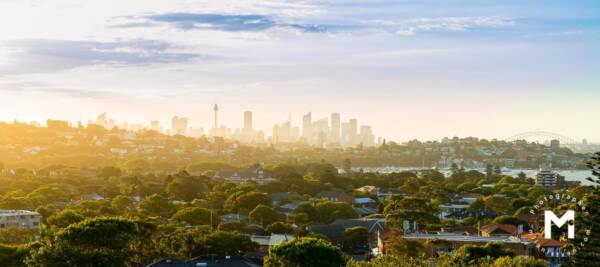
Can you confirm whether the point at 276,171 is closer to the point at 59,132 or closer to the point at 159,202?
the point at 159,202

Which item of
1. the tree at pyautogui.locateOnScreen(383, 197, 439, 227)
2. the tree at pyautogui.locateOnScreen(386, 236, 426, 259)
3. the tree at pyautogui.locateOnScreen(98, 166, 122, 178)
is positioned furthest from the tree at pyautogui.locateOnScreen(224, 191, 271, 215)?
the tree at pyautogui.locateOnScreen(98, 166, 122, 178)

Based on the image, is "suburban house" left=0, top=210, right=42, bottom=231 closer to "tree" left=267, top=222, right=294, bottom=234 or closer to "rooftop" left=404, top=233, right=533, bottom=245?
"tree" left=267, top=222, right=294, bottom=234

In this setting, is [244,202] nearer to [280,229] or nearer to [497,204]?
[280,229]

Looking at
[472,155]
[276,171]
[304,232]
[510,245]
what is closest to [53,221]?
[304,232]

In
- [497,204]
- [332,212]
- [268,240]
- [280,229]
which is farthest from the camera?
[497,204]

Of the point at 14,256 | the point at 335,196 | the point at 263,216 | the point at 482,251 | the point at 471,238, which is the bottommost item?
the point at 335,196

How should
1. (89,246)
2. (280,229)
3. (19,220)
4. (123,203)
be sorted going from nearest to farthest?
(89,246) → (280,229) → (19,220) → (123,203)

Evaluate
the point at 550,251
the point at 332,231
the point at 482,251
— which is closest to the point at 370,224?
the point at 332,231

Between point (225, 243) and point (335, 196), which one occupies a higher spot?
point (225, 243)
